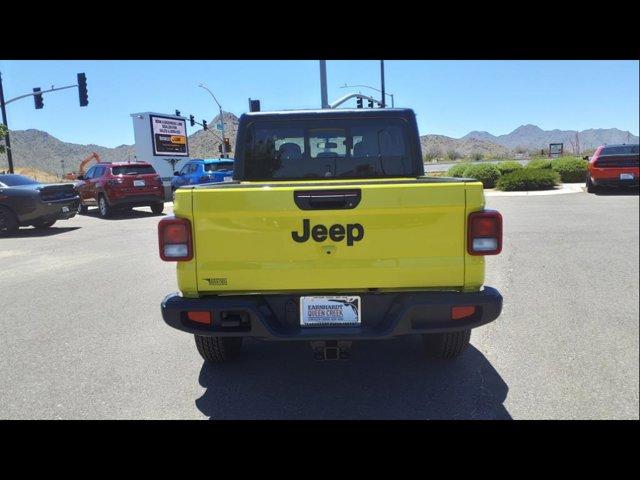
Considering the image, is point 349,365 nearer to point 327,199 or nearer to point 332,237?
point 332,237

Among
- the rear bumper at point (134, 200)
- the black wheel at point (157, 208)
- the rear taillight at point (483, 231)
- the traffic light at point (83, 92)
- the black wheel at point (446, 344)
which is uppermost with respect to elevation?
the traffic light at point (83, 92)

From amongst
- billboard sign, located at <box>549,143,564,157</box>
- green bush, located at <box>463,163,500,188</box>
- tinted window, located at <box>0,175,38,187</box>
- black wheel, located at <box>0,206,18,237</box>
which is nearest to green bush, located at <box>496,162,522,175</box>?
green bush, located at <box>463,163,500,188</box>

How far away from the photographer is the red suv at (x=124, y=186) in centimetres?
1508

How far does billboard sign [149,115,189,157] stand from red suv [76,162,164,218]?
1825cm

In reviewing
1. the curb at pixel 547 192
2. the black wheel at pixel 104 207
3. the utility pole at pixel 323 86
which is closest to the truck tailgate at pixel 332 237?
the utility pole at pixel 323 86

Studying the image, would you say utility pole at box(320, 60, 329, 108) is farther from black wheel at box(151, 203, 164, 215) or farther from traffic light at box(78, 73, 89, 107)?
traffic light at box(78, 73, 89, 107)

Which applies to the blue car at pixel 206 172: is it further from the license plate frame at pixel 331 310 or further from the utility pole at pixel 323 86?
the license plate frame at pixel 331 310

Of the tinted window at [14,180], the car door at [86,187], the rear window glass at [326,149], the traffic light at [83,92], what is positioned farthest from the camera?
the traffic light at [83,92]

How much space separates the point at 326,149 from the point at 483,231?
2122 mm

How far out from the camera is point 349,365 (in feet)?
12.4

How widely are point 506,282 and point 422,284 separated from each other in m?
3.63

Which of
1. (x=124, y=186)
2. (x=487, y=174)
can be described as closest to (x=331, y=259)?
(x=124, y=186)

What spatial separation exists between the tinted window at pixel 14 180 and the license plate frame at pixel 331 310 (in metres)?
12.3

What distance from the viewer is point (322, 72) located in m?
15.5
